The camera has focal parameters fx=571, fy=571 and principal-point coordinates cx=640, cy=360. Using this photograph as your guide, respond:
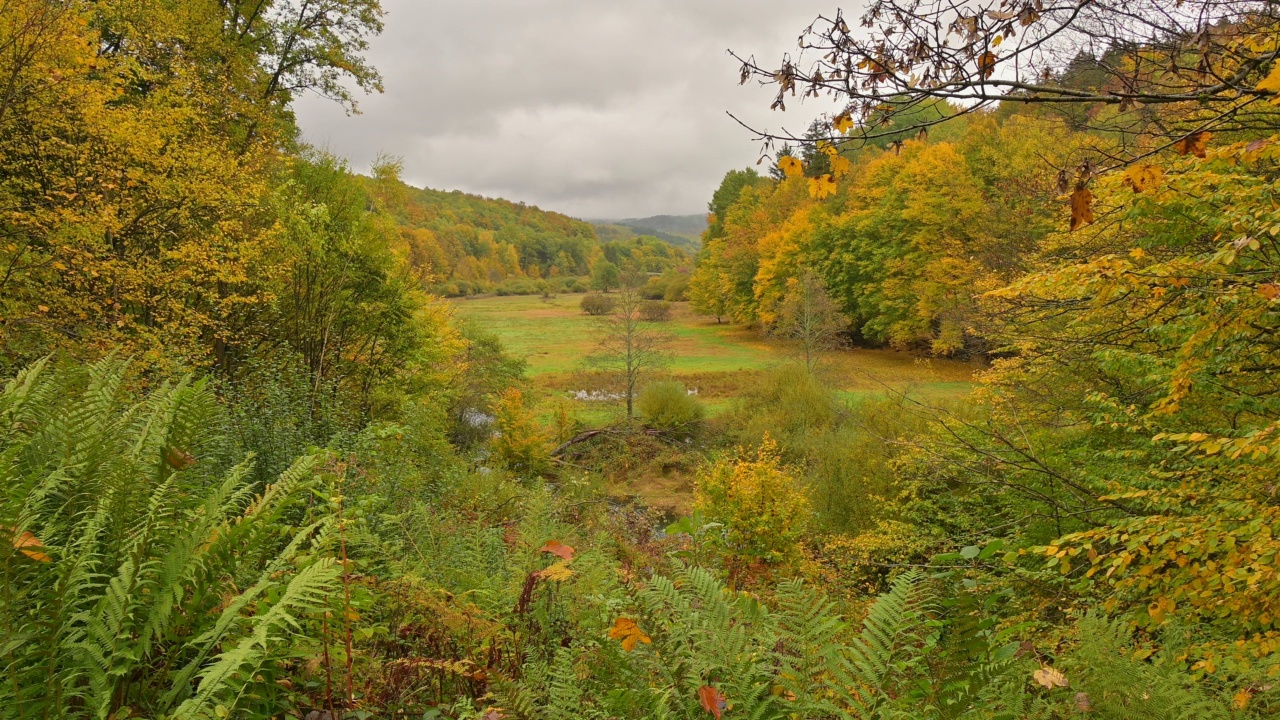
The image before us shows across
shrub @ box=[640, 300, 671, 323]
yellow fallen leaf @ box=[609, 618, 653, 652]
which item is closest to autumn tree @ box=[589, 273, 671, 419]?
shrub @ box=[640, 300, 671, 323]

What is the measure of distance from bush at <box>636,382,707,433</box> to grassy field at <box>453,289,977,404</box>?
3.16 metres

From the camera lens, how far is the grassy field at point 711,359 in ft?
82.4

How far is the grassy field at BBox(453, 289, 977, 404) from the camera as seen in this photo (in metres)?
25.1

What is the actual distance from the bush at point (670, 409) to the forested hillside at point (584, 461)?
1.57 meters

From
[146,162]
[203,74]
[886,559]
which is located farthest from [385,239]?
[886,559]

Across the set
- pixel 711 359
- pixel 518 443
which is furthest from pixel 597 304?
pixel 518 443

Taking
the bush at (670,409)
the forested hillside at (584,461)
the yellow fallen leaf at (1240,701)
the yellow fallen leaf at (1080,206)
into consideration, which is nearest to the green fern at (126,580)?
the forested hillside at (584,461)

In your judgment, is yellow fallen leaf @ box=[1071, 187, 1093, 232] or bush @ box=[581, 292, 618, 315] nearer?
yellow fallen leaf @ box=[1071, 187, 1093, 232]

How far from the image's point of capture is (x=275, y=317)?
437 inches

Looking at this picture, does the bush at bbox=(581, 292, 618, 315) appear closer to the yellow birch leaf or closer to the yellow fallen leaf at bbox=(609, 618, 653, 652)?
the yellow birch leaf

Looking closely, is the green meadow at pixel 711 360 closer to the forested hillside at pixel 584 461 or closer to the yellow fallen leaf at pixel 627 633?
the forested hillside at pixel 584 461

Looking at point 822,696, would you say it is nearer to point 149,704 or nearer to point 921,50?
point 149,704

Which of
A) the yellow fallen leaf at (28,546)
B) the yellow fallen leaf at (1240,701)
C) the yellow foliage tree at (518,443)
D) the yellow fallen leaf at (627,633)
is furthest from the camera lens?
the yellow foliage tree at (518,443)

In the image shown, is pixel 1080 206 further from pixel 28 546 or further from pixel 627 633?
pixel 28 546
